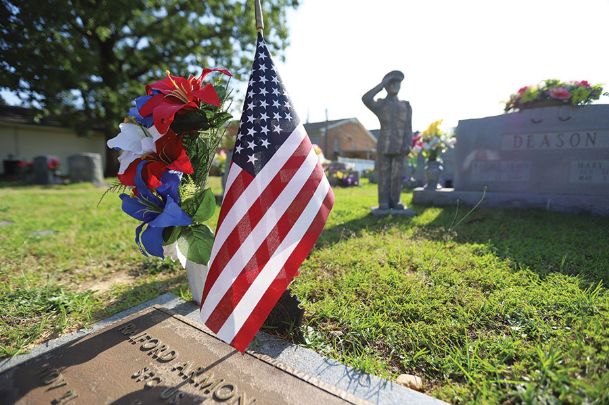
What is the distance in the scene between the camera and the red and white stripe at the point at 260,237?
140 cm

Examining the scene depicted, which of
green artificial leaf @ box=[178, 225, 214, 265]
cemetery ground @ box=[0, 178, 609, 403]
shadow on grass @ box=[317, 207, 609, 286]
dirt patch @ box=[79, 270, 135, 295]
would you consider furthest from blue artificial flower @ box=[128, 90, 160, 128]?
shadow on grass @ box=[317, 207, 609, 286]

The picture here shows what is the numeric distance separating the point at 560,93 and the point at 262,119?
500 cm

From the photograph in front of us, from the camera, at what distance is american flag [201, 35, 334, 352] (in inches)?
55.6

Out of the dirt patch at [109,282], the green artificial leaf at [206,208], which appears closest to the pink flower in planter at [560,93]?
the green artificial leaf at [206,208]

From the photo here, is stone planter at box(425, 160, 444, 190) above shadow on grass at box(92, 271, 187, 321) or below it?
above

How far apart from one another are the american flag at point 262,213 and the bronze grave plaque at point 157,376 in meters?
0.15

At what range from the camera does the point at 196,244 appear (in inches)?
66.6

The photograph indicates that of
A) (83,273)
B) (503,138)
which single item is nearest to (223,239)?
(83,273)

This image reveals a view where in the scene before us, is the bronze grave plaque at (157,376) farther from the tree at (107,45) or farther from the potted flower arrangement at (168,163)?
the tree at (107,45)

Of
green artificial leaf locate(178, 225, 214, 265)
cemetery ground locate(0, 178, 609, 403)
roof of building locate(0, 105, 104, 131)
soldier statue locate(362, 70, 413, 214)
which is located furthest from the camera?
roof of building locate(0, 105, 104, 131)

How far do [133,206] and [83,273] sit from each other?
5.88ft

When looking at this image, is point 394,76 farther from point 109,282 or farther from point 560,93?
point 109,282

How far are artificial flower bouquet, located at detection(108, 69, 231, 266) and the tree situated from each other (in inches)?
415

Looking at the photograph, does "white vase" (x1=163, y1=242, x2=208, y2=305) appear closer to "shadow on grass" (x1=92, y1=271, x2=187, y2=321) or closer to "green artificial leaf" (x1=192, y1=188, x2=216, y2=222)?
"green artificial leaf" (x1=192, y1=188, x2=216, y2=222)
